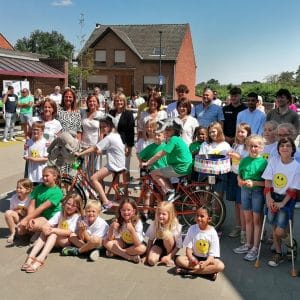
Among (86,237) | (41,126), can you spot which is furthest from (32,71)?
(86,237)

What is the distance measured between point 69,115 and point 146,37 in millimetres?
45327

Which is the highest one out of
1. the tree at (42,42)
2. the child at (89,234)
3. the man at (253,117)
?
Result: the tree at (42,42)

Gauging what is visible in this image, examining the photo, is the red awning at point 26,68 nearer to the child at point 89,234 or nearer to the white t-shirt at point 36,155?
the white t-shirt at point 36,155

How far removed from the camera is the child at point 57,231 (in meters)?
4.71

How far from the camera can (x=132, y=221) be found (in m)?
4.88

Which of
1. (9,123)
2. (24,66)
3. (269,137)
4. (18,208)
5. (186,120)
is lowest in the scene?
(18,208)

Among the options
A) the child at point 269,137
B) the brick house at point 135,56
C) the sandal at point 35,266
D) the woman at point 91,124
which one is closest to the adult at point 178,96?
the woman at point 91,124

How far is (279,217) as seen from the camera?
462cm

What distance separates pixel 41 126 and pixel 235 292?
12.0ft

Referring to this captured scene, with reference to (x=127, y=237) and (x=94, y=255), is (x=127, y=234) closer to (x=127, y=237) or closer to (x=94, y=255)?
(x=127, y=237)

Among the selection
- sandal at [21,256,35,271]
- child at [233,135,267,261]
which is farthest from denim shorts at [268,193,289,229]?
sandal at [21,256,35,271]

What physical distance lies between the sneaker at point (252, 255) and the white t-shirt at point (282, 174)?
820 millimetres

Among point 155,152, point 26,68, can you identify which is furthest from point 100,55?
point 155,152

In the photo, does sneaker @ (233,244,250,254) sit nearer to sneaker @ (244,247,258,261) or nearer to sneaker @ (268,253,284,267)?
sneaker @ (244,247,258,261)
